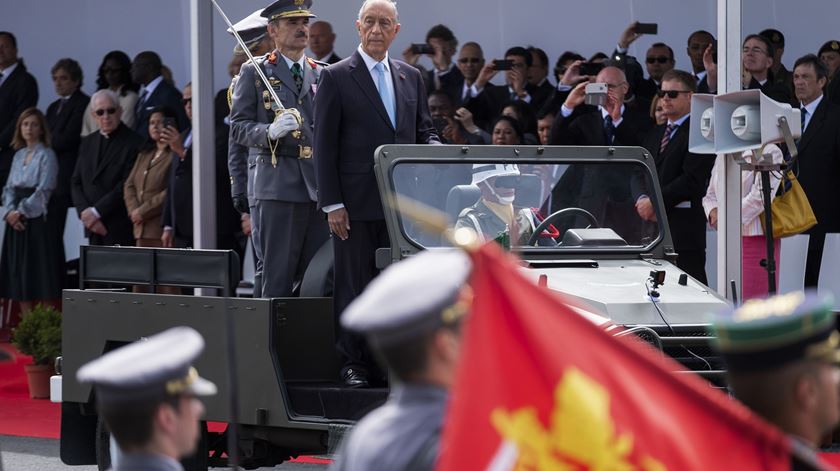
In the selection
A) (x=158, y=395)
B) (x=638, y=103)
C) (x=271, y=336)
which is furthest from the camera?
(x=638, y=103)

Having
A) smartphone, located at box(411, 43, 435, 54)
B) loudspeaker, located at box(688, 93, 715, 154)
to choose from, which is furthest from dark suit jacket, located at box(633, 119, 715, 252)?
smartphone, located at box(411, 43, 435, 54)

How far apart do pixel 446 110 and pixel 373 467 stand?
915cm

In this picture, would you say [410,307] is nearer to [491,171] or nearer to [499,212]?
[499,212]

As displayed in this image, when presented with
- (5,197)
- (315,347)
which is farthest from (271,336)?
(5,197)

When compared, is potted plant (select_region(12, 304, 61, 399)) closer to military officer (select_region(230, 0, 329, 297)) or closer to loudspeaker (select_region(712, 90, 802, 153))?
military officer (select_region(230, 0, 329, 297))

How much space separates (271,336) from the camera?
7.03 metres

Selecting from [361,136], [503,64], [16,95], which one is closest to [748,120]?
[361,136]

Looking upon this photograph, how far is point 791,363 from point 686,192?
22.7 feet

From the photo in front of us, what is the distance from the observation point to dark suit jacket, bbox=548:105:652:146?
1055cm

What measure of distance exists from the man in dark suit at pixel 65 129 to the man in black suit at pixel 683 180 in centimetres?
602

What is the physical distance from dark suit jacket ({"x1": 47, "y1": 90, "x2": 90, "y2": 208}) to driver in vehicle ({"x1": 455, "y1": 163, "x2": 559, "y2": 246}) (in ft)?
23.1

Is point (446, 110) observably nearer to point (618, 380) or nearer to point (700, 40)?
point (700, 40)

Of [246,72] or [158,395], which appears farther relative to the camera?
[246,72]

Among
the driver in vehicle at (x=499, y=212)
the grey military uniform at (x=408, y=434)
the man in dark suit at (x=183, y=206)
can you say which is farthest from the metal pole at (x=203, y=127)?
the grey military uniform at (x=408, y=434)
